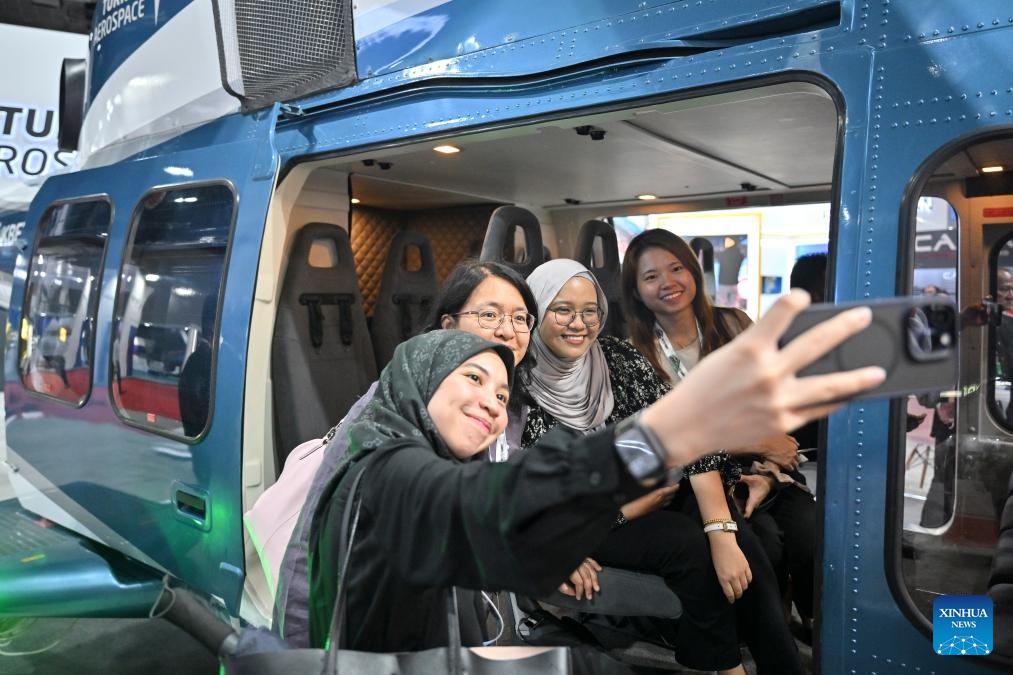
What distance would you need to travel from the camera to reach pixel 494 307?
227 centimetres

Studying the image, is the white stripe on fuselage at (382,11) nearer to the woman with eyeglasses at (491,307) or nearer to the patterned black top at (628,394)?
the woman with eyeglasses at (491,307)

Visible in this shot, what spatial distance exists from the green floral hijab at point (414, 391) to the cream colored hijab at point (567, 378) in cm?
109

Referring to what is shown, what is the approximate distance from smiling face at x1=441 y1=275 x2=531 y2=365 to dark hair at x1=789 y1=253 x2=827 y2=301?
7.00ft

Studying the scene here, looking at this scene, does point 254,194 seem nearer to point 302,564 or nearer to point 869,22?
point 302,564

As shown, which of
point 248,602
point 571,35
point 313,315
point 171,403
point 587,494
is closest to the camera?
point 587,494

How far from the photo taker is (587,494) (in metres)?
0.91

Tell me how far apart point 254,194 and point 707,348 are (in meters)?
1.82

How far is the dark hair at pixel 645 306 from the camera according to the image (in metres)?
3.02

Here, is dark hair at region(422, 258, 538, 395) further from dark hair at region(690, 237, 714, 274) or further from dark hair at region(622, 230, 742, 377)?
dark hair at region(690, 237, 714, 274)

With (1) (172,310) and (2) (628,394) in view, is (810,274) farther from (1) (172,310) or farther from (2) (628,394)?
(1) (172,310)

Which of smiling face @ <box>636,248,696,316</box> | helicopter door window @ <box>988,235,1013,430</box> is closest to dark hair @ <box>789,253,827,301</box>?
smiling face @ <box>636,248,696,316</box>

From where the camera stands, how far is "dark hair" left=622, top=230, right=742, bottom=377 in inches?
119

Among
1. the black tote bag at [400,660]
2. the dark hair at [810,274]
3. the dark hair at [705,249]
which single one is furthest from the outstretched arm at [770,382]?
the dark hair at [705,249]

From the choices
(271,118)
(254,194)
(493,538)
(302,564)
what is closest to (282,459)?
(254,194)
